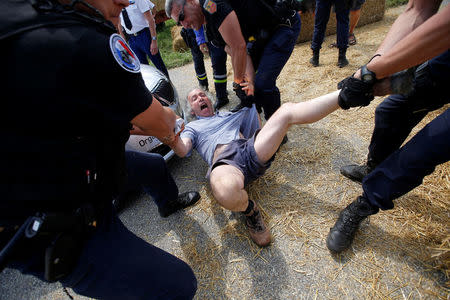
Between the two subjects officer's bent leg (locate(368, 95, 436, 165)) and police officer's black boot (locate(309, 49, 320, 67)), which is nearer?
officer's bent leg (locate(368, 95, 436, 165))

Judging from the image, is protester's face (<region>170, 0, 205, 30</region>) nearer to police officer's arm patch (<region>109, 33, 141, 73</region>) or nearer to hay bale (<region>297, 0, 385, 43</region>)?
police officer's arm patch (<region>109, 33, 141, 73</region>)

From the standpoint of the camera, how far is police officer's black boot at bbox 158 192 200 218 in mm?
2188

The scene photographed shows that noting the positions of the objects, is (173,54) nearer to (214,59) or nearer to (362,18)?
(214,59)

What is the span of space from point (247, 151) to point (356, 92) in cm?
89

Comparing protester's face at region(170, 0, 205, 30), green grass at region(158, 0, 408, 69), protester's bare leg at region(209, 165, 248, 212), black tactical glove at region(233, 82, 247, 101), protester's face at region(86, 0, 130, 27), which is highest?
protester's face at region(86, 0, 130, 27)

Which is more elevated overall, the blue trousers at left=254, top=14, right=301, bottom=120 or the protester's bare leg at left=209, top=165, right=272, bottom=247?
the blue trousers at left=254, top=14, right=301, bottom=120

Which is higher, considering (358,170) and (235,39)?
(235,39)

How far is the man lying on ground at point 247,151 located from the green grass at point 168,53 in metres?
5.20

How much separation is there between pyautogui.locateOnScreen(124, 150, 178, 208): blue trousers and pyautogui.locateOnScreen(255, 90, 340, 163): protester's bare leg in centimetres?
89

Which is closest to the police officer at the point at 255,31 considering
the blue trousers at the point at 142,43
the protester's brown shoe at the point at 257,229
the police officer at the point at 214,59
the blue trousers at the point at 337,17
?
the police officer at the point at 214,59

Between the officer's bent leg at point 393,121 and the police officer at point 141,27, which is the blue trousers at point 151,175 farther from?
the police officer at point 141,27

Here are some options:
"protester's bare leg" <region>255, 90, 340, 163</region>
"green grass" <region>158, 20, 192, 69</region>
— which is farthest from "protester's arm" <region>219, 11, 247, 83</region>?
"green grass" <region>158, 20, 192, 69</region>

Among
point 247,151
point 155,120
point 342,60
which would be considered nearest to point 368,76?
point 247,151

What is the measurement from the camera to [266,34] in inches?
95.2
